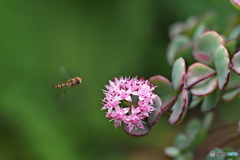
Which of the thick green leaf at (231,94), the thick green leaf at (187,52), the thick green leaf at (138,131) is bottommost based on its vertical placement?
the thick green leaf at (138,131)

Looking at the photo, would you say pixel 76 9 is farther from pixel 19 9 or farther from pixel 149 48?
pixel 149 48

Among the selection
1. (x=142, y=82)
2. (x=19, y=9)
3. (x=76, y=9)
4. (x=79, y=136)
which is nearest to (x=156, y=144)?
(x=79, y=136)

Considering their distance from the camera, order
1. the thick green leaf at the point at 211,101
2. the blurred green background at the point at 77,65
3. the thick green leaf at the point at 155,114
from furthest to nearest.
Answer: the blurred green background at the point at 77,65, the thick green leaf at the point at 211,101, the thick green leaf at the point at 155,114

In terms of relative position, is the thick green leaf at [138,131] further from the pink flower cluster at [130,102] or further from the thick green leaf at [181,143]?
the thick green leaf at [181,143]

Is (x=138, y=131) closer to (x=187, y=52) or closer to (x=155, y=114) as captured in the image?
(x=155, y=114)

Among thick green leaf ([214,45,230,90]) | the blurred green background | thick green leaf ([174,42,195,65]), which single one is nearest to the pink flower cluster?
thick green leaf ([214,45,230,90])

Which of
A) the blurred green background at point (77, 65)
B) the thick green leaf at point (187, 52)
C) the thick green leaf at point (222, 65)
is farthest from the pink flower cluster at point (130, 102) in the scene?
the blurred green background at point (77, 65)

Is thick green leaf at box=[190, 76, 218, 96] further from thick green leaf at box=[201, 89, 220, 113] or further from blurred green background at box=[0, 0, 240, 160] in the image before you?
blurred green background at box=[0, 0, 240, 160]

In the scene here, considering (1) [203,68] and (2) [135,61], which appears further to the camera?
(2) [135,61]
